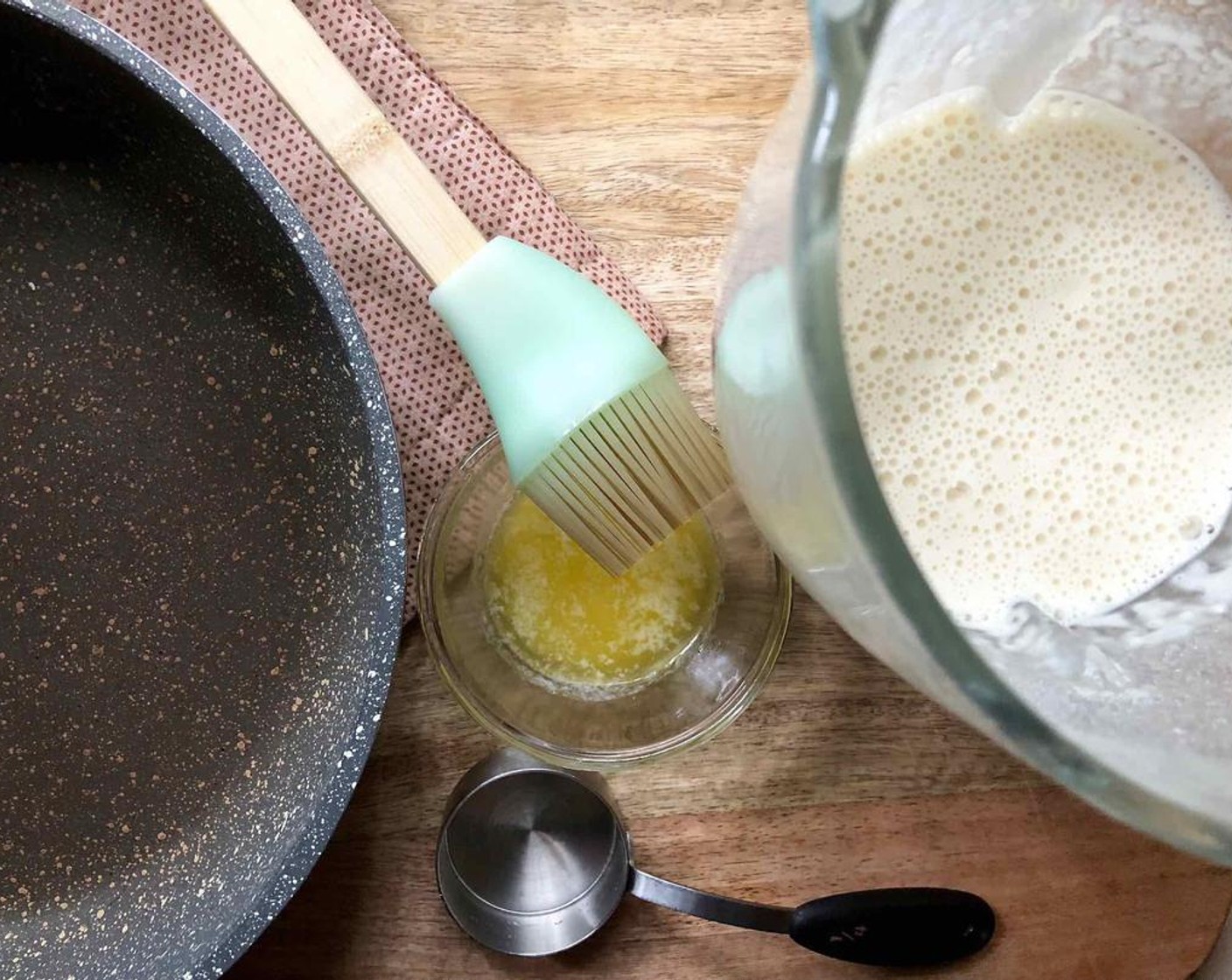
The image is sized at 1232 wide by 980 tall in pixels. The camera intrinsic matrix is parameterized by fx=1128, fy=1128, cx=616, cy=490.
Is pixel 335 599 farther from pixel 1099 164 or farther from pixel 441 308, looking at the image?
pixel 1099 164

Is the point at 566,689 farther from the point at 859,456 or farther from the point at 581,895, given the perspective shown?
the point at 859,456

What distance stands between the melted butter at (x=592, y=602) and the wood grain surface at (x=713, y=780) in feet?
0.17

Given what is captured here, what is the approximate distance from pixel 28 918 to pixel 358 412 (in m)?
0.34

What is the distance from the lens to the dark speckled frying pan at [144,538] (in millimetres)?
583

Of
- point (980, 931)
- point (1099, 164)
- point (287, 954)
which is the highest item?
point (1099, 164)

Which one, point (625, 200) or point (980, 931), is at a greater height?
point (625, 200)

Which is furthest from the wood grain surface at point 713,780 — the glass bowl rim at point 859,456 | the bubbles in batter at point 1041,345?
the glass bowl rim at point 859,456

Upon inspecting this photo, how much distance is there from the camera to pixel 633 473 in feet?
1.67

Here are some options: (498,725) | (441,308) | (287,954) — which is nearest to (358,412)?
(441,308)

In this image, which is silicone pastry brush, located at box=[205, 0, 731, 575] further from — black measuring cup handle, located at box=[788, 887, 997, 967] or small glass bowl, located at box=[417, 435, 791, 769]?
black measuring cup handle, located at box=[788, 887, 997, 967]

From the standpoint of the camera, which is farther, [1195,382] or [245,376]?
[245,376]

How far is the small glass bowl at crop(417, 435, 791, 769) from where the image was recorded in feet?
1.84

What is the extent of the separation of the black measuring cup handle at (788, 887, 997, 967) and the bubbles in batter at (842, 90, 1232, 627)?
0.62ft

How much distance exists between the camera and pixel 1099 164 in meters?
0.47
